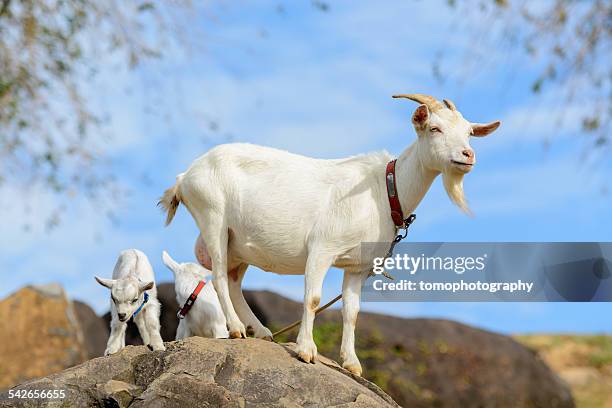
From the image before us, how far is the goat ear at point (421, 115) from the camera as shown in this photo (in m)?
6.50

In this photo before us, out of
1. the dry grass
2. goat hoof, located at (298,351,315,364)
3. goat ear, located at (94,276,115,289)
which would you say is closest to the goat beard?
goat hoof, located at (298,351,315,364)

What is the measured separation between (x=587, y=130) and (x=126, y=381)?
6.29 m

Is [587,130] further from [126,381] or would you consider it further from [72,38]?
[72,38]

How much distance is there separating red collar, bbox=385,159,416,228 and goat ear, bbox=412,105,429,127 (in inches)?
20.0

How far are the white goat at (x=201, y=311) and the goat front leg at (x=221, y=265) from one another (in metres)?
0.57

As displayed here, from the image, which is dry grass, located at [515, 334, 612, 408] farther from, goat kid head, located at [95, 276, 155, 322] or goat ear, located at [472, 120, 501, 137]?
goat kid head, located at [95, 276, 155, 322]

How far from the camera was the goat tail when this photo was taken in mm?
7410

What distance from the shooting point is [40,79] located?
13.2m

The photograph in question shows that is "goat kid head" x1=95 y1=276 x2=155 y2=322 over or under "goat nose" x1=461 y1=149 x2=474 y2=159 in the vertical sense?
under

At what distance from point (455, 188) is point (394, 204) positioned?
0.47 metres

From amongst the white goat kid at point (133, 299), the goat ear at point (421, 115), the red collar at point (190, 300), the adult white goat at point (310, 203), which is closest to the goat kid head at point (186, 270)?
the red collar at point (190, 300)

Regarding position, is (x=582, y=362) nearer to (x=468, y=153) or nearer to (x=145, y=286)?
(x=468, y=153)

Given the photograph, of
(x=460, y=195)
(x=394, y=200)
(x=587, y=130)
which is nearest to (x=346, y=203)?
(x=394, y=200)

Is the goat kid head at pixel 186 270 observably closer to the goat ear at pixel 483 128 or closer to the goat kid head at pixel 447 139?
the goat kid head at pixel 447 139
